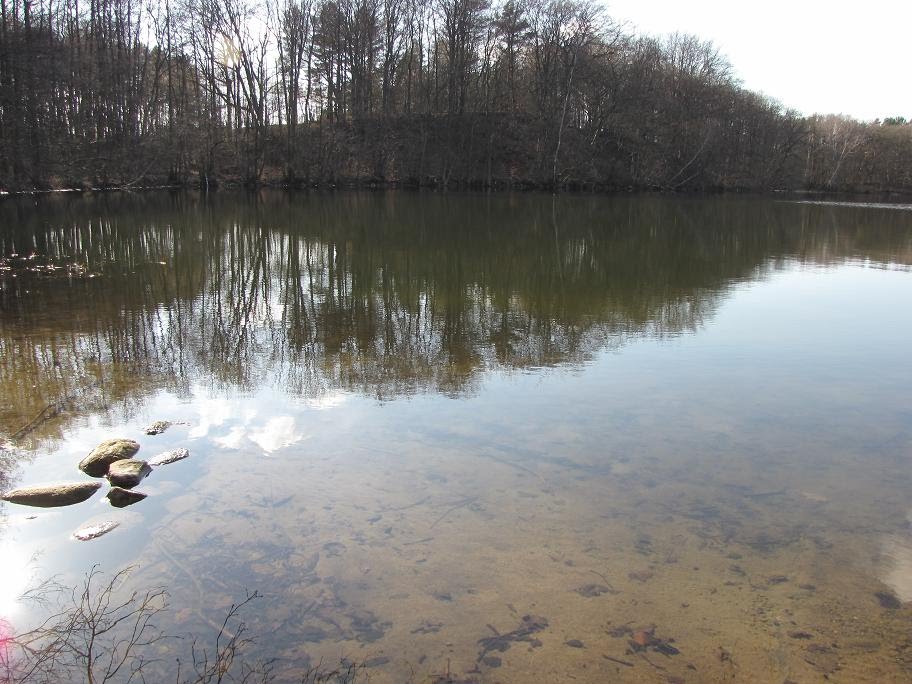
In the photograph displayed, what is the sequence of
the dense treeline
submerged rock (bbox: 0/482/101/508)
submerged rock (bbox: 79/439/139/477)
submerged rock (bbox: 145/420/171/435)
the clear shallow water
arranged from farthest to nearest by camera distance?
the dense treeline
submerged rock (bbox: 145/420/171/435)
submerged rock (bbox: 79/439/139/477)
submerged rock (bbox: 0/482/101/508)
the clear shallow water

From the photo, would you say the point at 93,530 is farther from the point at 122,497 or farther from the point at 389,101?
the point at 389,101

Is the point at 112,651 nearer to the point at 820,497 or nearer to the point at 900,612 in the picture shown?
the point at 900,612

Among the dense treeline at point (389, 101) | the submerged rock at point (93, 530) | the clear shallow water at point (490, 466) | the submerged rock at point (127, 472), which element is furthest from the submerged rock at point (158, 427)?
the dense treeline at point (389, 101)

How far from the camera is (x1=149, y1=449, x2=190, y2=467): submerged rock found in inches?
201

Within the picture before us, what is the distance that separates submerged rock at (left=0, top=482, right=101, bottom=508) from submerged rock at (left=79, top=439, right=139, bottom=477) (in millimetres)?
309

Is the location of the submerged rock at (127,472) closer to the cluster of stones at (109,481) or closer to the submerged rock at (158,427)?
the cluster of stones at (109,481)

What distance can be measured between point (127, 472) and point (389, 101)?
5071 cm

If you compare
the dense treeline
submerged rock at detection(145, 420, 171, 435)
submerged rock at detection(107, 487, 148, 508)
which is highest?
the dense treeline

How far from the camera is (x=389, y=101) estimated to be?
51.8m

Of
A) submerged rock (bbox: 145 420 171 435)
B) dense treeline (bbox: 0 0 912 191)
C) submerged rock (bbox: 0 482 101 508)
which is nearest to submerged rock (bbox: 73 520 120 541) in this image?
submerged rock (bbox: 0 482 101 508)

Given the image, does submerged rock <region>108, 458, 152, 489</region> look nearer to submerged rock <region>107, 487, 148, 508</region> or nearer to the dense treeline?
submerged rock <region>107, 487, 148, 508</region>

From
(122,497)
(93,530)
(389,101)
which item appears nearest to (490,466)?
(122,497)

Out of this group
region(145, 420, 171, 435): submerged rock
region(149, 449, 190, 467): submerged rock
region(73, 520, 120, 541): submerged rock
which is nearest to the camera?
region(73, 520, 120, 541): submerged rock

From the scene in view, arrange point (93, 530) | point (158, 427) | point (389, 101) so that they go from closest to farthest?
point (93, 530), point (158, 427), point (389, 101)
